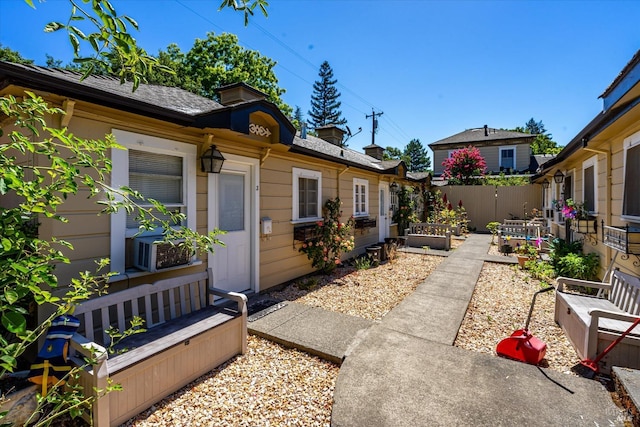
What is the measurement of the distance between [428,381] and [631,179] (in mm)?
3885

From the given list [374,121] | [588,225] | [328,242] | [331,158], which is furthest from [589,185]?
[374,121]

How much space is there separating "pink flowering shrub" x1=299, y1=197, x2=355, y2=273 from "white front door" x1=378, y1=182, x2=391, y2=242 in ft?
11.2

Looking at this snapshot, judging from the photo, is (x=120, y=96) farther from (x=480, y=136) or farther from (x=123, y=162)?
(x=480, y=136)

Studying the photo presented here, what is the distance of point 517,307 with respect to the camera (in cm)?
489

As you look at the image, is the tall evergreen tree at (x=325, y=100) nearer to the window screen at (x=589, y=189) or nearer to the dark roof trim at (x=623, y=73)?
the window screen at (x=589, y=189)

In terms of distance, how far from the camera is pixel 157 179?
387 centimetres

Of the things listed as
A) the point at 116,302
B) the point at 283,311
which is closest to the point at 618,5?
the point at 283,311

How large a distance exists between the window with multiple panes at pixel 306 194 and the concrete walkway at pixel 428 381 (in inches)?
106

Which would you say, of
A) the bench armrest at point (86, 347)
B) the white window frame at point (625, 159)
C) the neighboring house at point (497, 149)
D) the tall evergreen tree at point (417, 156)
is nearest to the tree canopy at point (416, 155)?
the tall evergreen tree at point (417, 156)

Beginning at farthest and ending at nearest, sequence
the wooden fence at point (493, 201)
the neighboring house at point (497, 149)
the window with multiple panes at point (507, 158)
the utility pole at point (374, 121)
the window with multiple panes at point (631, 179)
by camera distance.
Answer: the utility pole at point (374, 121) < the window with multiple panes at point (507, 158) < the neighboring house at point (497, 149) < the wooden fence at point (493, 201) < the window with multiple panes at point (631, 179)

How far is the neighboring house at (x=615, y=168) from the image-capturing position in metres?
3.32

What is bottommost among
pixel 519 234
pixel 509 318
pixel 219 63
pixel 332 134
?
pixel 509 318

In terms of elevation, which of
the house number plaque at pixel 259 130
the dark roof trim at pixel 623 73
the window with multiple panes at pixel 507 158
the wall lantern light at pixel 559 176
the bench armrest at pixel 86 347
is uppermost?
the window with multiple panes at pixel 507 158

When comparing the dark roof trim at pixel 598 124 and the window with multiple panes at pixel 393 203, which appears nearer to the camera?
the dark roof trim at pixel 598 124
